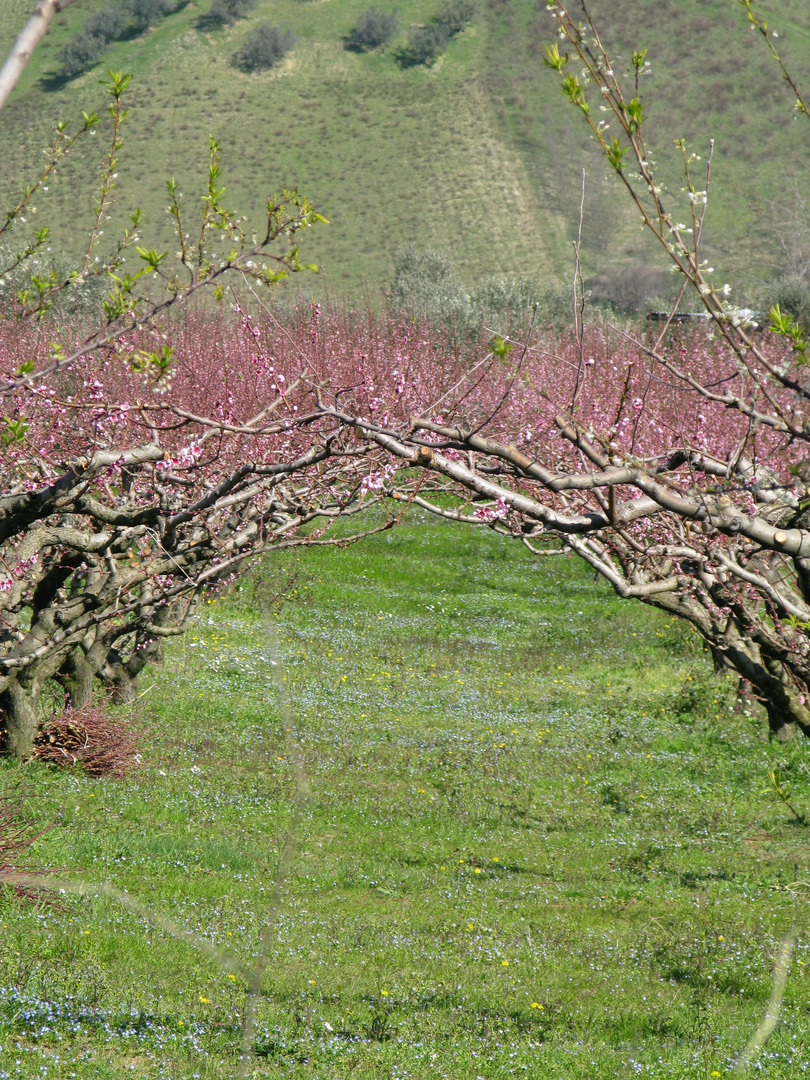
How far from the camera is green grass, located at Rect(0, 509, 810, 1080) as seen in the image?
5.93 m

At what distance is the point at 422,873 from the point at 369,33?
9680cm

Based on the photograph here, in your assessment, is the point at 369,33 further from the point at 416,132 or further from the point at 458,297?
the point at 458,297

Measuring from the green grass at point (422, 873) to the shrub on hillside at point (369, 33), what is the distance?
287ft

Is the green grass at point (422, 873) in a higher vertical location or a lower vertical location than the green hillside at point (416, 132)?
lower

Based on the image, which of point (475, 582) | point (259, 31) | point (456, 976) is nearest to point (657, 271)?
point (475, 582)

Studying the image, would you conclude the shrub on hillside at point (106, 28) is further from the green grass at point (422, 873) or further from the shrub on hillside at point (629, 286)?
the green grass at point (422, 873)

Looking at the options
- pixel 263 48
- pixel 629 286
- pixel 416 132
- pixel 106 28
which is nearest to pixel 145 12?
pixel 106 28

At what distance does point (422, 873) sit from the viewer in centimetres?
950

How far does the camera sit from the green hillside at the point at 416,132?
6481 cm

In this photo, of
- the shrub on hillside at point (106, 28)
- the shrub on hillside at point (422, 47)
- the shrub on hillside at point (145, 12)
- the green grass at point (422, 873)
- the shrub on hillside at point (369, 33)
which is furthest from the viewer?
the shrub on hillside at point (369, 33)

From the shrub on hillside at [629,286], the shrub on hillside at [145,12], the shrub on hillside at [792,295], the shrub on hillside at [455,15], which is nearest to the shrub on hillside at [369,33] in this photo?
the shrub on hillside at [455,15]

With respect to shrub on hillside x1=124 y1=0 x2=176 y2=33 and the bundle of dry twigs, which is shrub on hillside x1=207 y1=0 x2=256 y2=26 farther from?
the bundle of dry twigs

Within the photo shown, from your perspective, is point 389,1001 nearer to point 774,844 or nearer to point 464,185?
point 774,844

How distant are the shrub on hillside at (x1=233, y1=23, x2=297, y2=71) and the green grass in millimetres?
78617
